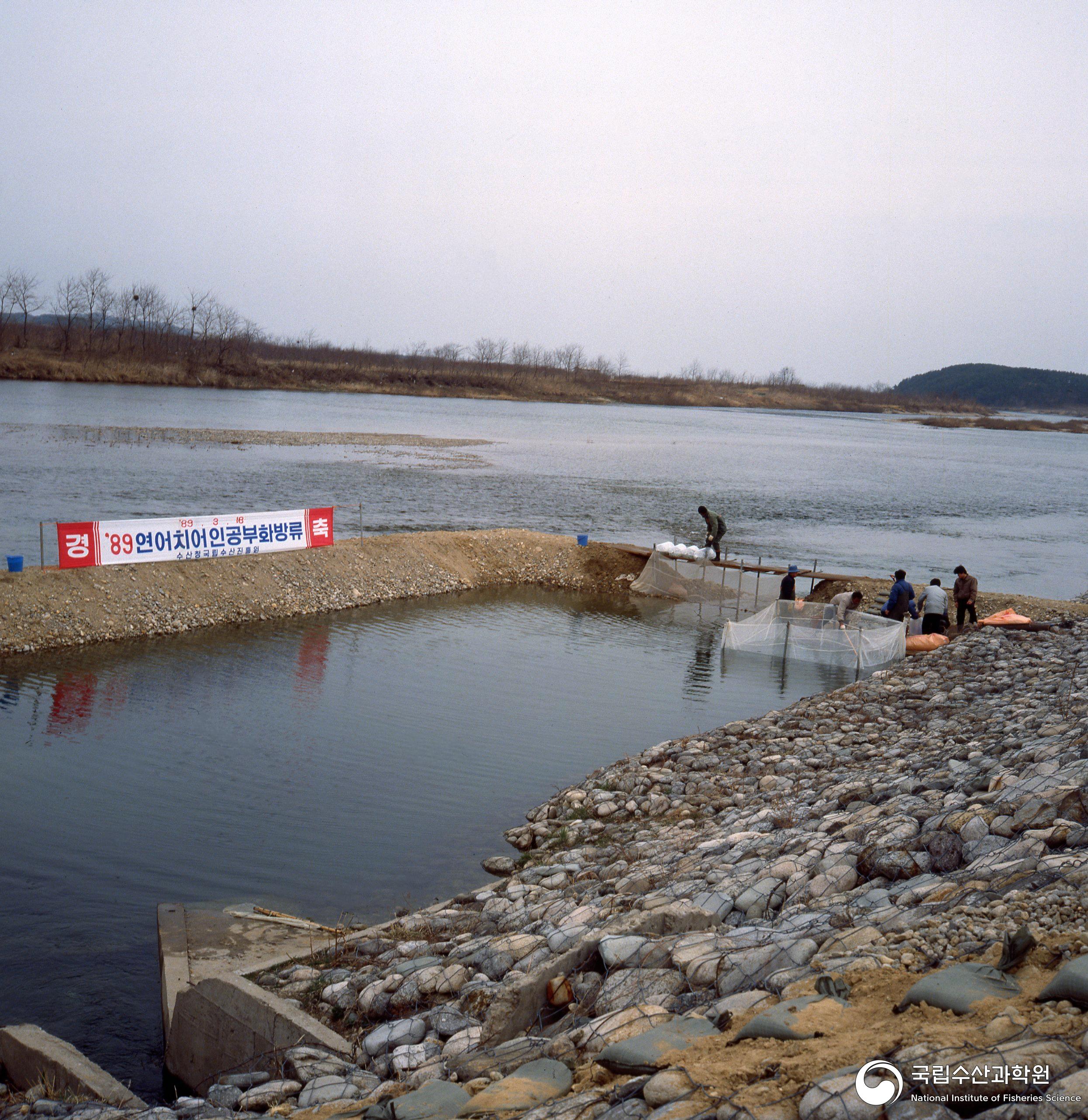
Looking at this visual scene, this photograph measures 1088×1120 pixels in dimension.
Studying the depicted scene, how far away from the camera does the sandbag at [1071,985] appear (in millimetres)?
4633

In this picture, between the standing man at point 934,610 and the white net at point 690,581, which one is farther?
the white net at point 690,581

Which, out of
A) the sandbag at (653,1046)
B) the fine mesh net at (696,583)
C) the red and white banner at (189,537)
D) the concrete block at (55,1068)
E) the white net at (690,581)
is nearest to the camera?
the sandbag at (653,1046)

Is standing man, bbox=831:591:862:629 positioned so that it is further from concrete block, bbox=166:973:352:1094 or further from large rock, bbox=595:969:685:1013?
concrete block, bbox=166:973:352:1094

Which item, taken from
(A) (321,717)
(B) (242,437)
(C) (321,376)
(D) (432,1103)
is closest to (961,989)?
(D) (432,1103)

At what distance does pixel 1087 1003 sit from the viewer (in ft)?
15.1

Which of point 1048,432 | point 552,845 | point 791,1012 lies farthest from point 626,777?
point 1048,432

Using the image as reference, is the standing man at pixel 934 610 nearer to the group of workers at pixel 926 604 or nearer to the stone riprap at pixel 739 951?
the group of workers at pixel 926 604

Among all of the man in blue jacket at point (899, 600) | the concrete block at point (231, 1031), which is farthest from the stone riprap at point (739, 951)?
the man in blue jacket at point (899, 600)

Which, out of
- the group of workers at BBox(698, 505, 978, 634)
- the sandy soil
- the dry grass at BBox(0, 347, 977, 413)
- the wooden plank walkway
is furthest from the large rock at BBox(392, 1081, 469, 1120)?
the dry grass at BBox(0, 347, 977, 413)

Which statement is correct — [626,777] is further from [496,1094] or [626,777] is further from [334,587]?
[334,587]

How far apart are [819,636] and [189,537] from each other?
48.2 feet

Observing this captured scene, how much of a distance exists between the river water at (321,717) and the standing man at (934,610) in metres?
3.13

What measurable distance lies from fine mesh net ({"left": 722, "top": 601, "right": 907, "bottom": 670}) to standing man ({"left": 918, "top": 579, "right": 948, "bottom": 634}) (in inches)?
34.3

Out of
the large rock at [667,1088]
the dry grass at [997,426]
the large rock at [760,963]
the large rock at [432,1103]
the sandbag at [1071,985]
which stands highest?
the dry grass at [997,426]
